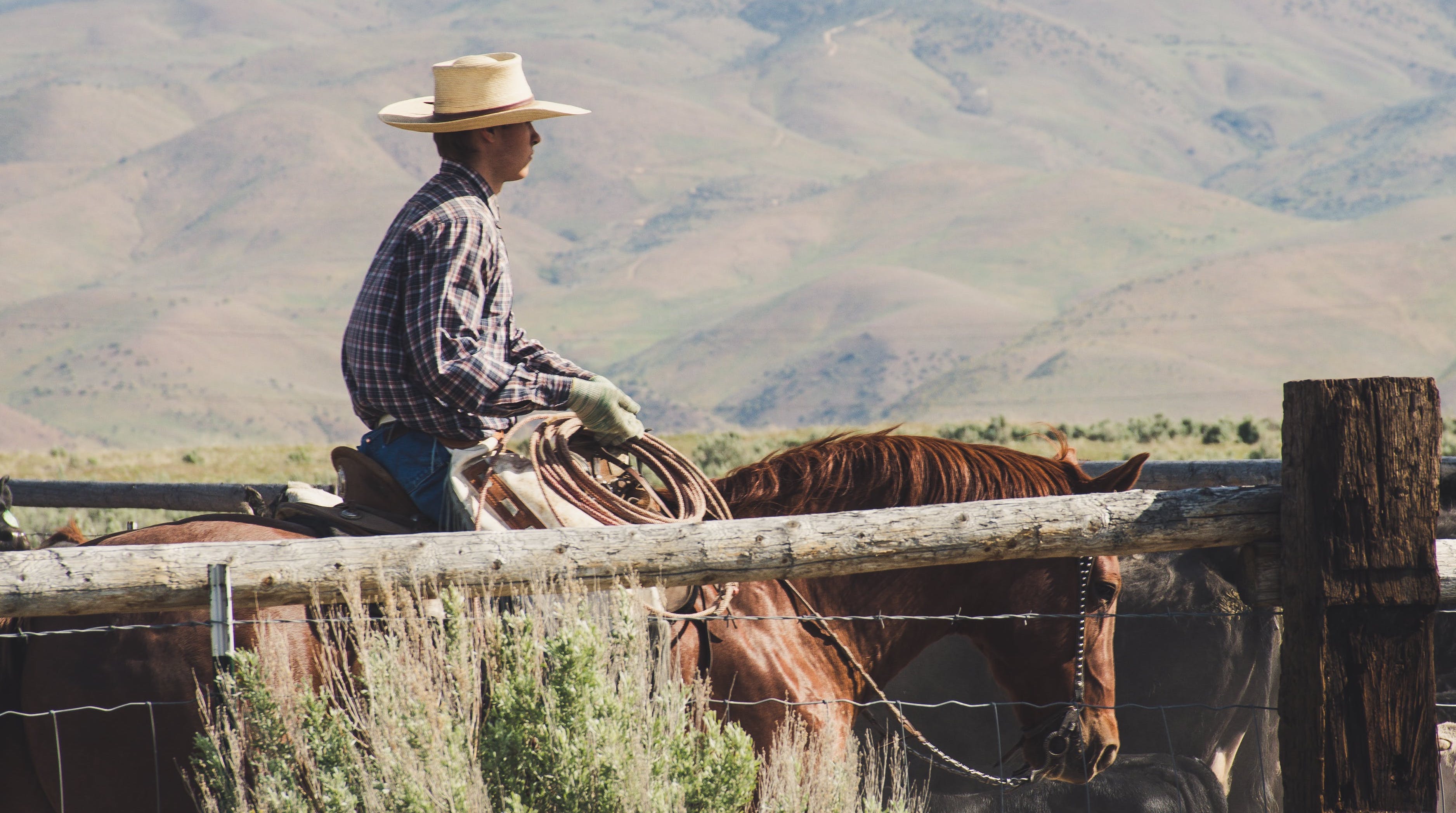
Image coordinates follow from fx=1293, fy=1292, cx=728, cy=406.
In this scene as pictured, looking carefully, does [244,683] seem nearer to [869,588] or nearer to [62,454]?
[869,588]

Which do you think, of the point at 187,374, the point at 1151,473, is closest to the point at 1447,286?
the point at 187,374

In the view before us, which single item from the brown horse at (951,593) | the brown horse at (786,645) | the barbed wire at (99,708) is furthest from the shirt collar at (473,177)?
the barbed wire at (99,708)

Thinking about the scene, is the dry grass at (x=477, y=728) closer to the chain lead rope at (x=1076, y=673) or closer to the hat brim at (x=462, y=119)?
the chain lead rope at (x=1076, y=673)

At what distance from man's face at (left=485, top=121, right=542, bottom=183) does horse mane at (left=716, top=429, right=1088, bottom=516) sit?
1.15 meters

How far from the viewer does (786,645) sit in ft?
12.3

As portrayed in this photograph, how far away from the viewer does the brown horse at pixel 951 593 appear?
3953mm

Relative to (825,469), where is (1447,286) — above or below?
above

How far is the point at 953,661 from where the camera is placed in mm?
Result: 5195

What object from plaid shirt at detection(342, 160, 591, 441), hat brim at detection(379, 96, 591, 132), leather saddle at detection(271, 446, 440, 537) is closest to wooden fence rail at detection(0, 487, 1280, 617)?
leather saddle at detection(271, 446, 440, 537)

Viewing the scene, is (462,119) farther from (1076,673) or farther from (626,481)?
(1076,673)

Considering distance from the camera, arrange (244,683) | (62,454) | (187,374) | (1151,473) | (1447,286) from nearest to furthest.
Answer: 1. (244,683)
2. (1151,473)
3. (62,454)
4. (1447,286)
5. (187,374)

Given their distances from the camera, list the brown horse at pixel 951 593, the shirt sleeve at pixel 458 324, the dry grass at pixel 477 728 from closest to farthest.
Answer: the dry grass at pixel 477 728
the shirt sleeve at pixel 458 324
the brown horse at pixel 951 593

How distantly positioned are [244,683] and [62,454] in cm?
2054

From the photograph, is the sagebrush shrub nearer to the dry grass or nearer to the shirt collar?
the dry grass
